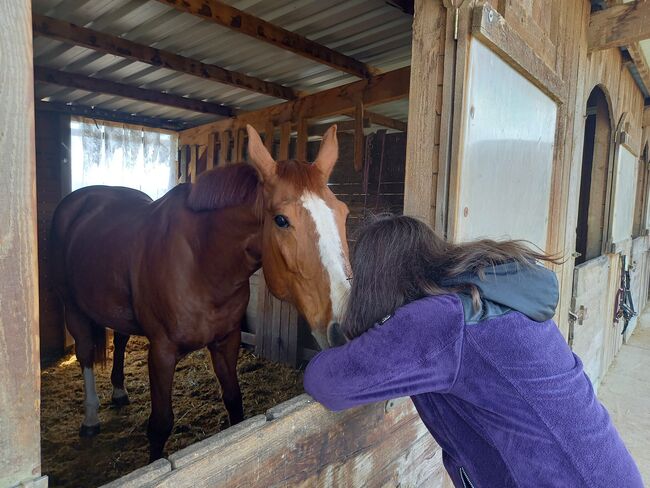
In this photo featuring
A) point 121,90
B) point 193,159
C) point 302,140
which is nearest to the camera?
point 302,140

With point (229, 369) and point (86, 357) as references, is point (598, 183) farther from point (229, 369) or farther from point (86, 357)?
point (86, 357)

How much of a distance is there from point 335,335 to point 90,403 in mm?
2190

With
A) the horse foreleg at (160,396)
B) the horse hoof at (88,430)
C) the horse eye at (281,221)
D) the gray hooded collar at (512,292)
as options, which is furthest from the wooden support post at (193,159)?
the gray hooded collar at (512,292)

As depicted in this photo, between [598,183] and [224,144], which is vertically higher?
[224,144]

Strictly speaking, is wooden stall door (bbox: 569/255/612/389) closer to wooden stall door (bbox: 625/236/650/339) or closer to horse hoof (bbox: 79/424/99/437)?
wooden stall door (bbox: 625/236/650/339)

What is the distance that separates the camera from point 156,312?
82.9 inches

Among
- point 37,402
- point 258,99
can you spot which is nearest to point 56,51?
point 258,99

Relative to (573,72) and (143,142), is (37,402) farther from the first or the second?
(143,142)

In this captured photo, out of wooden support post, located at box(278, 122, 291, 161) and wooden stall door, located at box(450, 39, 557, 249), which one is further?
wooden support post, located at box(278, 122, 291, 161)

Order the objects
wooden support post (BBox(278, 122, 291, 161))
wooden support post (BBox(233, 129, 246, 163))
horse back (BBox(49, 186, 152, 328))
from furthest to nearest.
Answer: wooden support post (BBox(233, 129, 246, 163))
wooden support post (BBox(278, 122, 291, 161))
horse back (BBox(49, 186, 152, 328))

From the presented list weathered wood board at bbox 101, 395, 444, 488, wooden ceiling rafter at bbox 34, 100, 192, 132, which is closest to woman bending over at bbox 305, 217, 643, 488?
weathered wood board at bbox 101, 395, 444, 488

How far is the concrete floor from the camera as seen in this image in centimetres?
292

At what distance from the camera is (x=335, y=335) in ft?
4.39

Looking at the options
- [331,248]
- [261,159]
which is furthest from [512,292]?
[261,159]
